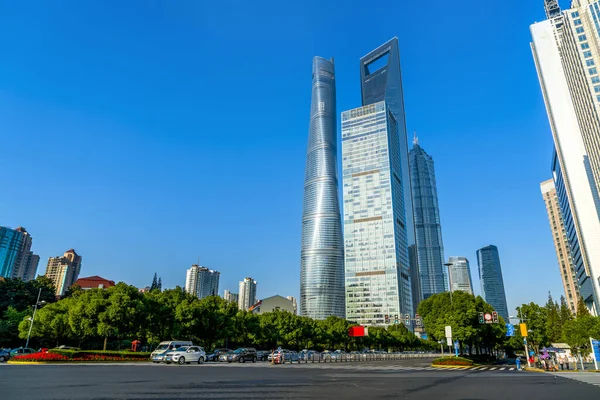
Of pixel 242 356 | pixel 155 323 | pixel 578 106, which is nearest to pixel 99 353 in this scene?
pixel 155 323

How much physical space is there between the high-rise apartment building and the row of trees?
128281mm

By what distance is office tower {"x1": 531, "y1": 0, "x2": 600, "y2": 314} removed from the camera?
8856 centimetres

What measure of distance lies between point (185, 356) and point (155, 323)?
17409mm

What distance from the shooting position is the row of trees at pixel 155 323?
137 feet

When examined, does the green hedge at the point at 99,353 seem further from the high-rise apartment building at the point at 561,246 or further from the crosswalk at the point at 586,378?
the high-rise apartment building at the point at 561,246

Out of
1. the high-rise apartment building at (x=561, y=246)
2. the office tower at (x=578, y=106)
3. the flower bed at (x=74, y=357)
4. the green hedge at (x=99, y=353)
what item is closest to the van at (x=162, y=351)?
the green hedge at (x=99, y=353)

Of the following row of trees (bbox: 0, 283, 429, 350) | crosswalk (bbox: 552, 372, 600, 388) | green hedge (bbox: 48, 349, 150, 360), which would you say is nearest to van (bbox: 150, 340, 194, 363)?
green hedge (bbox: 48, 349, 150, 360)

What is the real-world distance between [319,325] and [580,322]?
50279 mm

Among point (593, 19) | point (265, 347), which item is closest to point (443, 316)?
point (265, 347)

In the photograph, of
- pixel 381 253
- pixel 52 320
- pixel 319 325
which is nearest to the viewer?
pixel 52 320

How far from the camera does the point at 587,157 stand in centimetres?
9881

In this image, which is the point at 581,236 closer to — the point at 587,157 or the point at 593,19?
the point at 587,157

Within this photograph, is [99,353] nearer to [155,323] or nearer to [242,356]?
[155,323]

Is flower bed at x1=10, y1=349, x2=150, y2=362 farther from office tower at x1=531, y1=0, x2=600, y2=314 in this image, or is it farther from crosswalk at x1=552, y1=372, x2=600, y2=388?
office tower at x1=531, y1=0, x2=600, y2=314
